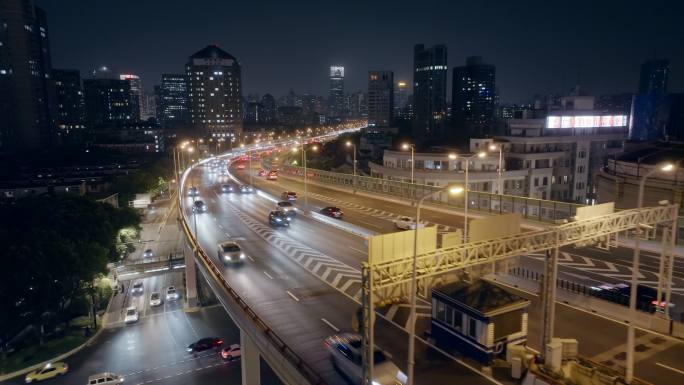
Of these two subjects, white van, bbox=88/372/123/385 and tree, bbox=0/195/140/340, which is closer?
white van, bbox=88/372/123/385

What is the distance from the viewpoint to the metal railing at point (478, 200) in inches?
1602

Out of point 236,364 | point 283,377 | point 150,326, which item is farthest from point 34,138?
point 283,377

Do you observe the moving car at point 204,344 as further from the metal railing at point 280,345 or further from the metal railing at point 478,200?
the metal railing at point 478,200

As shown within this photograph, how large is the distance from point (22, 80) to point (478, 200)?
191 metres

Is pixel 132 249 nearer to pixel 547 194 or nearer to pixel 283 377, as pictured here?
pixel 283 377

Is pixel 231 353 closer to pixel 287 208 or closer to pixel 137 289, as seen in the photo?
pixel 287 208

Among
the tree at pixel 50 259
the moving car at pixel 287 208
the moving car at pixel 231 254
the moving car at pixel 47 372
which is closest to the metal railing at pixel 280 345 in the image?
the moving car at pixel 231 254

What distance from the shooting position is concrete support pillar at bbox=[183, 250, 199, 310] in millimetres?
53375

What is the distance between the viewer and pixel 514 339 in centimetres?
1941

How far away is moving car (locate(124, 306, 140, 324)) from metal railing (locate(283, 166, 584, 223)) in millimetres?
33376

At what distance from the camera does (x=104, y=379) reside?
38.2 m

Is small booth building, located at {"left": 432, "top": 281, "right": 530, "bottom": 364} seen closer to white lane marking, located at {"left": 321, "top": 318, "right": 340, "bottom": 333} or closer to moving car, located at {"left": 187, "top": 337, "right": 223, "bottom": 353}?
white lane marking, located at {"left": 321, "top": 318, "right": 340, "bottom": 333}

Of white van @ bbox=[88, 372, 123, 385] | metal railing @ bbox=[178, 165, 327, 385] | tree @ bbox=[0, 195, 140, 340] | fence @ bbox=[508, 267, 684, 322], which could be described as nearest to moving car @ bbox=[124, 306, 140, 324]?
tree @ bbox=[0, 195, 140, 340]

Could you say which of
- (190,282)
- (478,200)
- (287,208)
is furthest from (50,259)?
(478,200)
